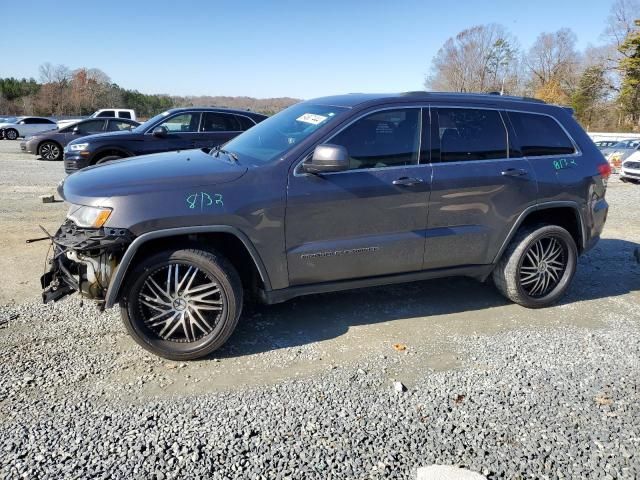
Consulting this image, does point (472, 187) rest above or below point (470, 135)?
below

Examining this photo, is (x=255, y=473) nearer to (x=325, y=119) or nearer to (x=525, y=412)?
(x=525, y=412)

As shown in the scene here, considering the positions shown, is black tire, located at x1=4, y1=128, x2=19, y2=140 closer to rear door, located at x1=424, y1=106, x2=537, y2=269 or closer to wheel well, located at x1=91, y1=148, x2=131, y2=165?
wheel well, located at x1=91, y1=148, x2=131, y2=165

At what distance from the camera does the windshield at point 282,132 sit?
12.8 ft

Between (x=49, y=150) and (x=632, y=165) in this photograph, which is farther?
(x=49, y=150)

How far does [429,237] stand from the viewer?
13.6ft

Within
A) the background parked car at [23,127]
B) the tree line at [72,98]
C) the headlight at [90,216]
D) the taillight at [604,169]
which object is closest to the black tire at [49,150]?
the background parked car at [23,127]

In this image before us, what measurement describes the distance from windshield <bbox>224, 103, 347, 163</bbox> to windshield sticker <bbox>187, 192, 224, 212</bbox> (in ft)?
1.68

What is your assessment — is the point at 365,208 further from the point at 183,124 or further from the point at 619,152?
the point at 619,152

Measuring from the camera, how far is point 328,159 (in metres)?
3.54

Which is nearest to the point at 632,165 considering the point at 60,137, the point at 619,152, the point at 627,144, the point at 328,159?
the point at 619,152

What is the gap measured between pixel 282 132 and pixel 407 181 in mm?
1135

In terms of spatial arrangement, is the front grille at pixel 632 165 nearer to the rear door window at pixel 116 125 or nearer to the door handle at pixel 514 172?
the door handle at pixel 514 172

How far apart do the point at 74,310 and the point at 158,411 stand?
5.93 ft

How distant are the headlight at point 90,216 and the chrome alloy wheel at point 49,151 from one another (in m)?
15.9
